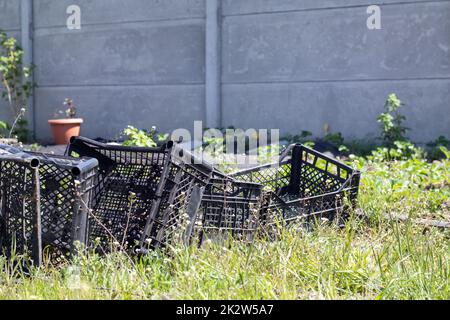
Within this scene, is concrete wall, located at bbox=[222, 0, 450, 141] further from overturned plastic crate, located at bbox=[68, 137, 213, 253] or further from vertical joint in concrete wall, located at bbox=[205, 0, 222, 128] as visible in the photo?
overturned plastic crate, located at bbox=[68, 137, 213, 253]

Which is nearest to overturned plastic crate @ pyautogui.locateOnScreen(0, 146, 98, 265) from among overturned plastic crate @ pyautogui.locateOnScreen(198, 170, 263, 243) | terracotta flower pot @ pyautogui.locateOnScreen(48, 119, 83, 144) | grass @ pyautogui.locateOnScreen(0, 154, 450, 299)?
grass @ pyautogui.locateOnScreen(0, 154, 450, 299)

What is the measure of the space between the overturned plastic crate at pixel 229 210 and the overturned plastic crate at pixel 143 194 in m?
0.17

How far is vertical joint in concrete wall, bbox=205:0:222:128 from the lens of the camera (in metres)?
10.0

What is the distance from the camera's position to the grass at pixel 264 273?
3070 mm

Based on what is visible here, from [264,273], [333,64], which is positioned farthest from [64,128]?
[264,273]

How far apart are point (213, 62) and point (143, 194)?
6.37 metres

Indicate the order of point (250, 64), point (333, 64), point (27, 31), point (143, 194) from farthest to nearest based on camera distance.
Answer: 1. point (27, 31)
2. point (250, 64)
3. point (333, 64)
4. point (143, 194)

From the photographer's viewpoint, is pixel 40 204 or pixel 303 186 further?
pixel 303 186

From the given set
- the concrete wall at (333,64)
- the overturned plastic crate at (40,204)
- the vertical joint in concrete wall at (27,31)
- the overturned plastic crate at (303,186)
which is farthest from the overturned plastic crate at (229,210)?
the vertical joint in concrete wall at (27,31)

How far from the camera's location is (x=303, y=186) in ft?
16.7

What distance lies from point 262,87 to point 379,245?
6148mm

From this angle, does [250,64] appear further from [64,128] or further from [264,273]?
[264,273]
